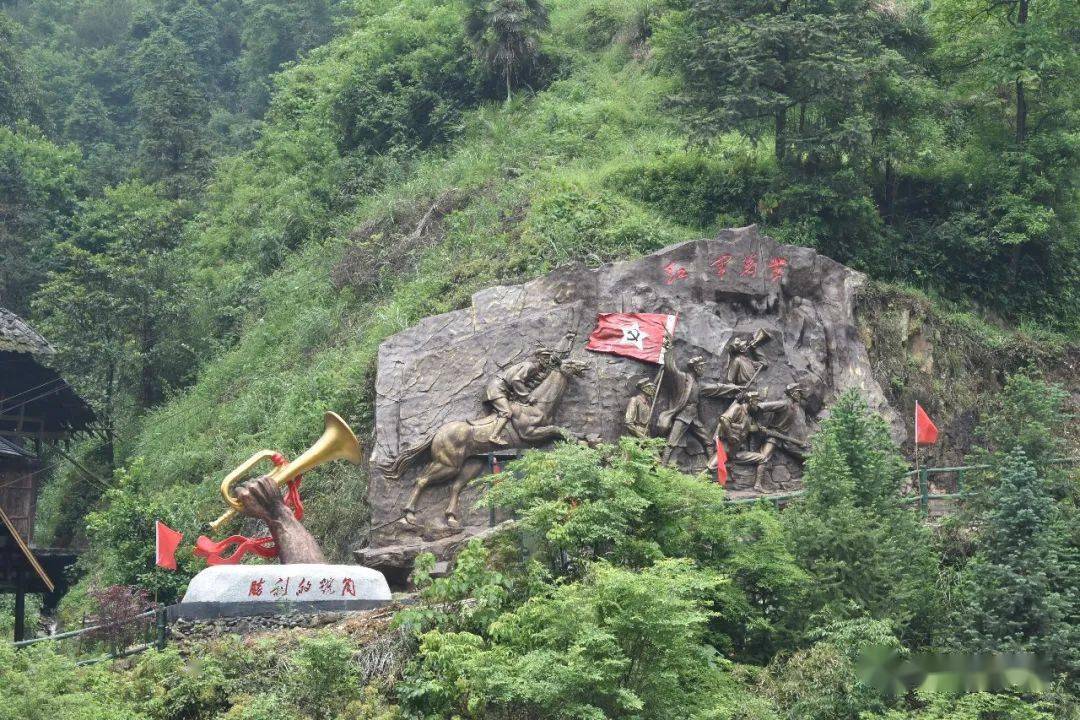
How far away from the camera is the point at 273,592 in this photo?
1725 cm

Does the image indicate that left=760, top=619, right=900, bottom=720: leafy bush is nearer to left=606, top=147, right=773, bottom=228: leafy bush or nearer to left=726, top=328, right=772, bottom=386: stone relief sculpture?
left=726, top=328, right=772, bottom=386: stone relief sculpture

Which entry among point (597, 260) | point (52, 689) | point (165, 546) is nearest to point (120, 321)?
point (597, 260)

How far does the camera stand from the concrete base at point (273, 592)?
56.1 ft

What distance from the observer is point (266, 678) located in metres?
16.1

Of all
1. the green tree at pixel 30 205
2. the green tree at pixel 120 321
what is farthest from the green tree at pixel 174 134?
the green tree at pixel 120 321

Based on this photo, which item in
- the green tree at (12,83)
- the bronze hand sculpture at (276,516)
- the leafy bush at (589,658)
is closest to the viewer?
the leafy bush at (589,658)

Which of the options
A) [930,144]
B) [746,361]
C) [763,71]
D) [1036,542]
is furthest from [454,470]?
[930,144]

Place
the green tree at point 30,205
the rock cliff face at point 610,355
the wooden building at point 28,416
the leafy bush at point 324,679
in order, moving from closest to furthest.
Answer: the leafy bush at point 324,679 < the rock cliff face at point 610,355 < the wooden building at point 28,416 < the green tree at point 30,205

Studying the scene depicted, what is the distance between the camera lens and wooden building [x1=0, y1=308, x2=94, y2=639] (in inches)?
1070

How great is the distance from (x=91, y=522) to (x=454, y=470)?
5521mm

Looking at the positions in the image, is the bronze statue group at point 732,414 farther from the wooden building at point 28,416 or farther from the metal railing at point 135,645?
the wooden building at point 28,416

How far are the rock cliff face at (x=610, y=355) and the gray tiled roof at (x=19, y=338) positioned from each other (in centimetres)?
933

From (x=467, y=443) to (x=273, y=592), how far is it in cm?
408

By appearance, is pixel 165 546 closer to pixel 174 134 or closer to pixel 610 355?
pixel 610 355
